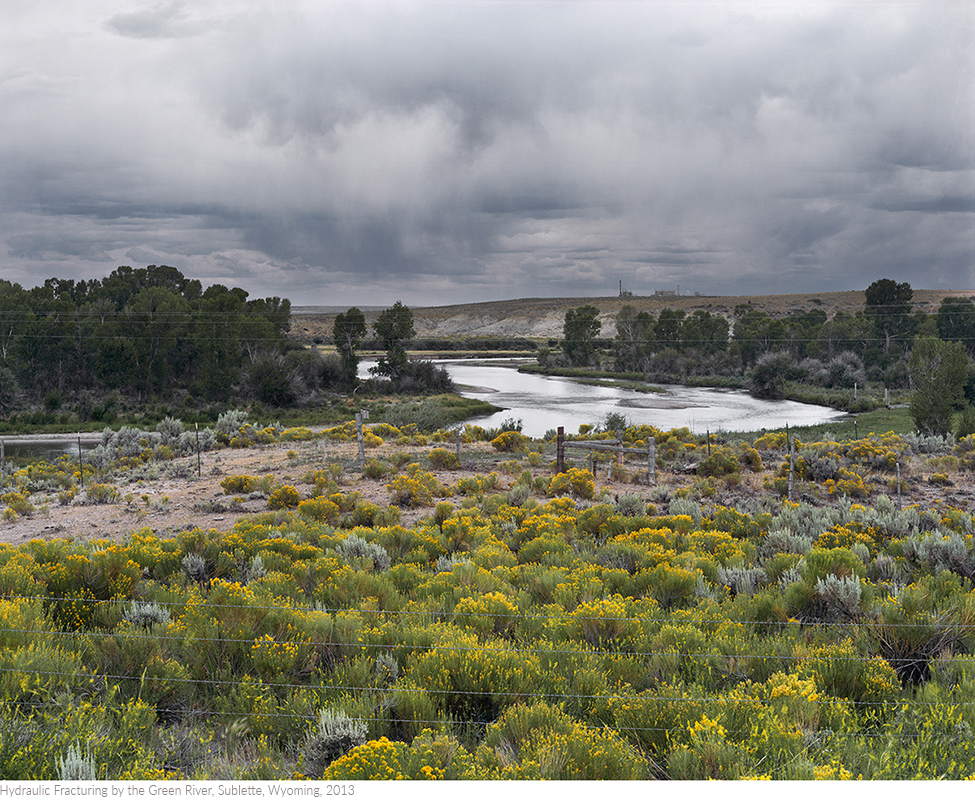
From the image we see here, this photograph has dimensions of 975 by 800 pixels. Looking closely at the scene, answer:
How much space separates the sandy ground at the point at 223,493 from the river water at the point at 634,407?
12.3m

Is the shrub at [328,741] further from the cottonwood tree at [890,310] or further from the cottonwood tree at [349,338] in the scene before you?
the cottonwood tree at [890,310]

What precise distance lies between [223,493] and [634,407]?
33996 millimetres

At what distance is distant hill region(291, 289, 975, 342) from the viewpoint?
119812 millimetres

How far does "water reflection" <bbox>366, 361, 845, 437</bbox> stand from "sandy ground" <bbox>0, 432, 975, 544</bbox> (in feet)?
51.1

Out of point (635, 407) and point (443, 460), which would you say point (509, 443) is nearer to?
point (443, 460)

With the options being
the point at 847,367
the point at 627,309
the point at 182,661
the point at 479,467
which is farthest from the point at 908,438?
the point at 627,309

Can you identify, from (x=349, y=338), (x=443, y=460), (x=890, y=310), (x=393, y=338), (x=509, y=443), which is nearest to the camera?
(x=443, y=460)

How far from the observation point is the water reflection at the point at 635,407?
3628cm

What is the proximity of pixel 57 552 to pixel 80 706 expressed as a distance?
359cm

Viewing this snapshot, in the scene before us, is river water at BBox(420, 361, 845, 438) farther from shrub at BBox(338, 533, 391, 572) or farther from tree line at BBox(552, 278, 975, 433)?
shrub at BBox(338, 533, 391, 572)

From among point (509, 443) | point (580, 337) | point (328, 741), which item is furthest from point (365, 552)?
point (580, 337)

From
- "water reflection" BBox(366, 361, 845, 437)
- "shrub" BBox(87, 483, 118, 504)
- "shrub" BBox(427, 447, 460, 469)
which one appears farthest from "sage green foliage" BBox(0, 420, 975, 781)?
"water reflection" BBox(366, 361, 845, 437)

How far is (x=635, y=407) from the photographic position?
4406 centimetres

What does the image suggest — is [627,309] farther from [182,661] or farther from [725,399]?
[182,661]
